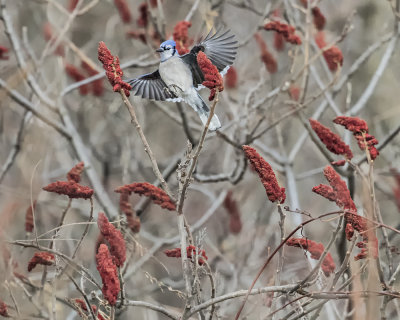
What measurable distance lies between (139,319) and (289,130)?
8.42 feet

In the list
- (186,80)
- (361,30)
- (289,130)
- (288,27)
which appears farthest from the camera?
(361,30)

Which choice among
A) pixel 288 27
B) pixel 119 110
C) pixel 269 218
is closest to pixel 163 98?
pixel 288 27

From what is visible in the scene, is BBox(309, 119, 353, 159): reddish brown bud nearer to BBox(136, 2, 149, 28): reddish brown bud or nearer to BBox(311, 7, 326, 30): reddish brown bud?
BBox(311, 7, 326, 30): reddish brown bud

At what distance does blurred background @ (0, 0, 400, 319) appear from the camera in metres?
4.39

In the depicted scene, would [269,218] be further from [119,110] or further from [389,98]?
[389,98]

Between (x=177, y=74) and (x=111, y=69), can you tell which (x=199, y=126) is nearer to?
(x=177, y=74)

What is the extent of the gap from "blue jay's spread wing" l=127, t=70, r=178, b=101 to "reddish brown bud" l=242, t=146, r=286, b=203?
1.51m

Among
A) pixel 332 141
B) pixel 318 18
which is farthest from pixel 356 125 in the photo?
pixel 318 18

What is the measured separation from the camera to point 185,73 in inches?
140

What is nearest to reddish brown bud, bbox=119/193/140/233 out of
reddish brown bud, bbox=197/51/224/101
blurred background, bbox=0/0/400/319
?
blurred background, bbox=0/0/400/319

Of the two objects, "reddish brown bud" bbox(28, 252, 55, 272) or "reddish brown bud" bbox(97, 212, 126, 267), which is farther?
"reddish brown bud" bbox(28, 252, 55, 272)

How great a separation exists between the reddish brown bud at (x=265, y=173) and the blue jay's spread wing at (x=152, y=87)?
1.51 metres

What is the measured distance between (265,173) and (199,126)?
297 centimetres

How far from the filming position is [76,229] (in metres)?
5.94
